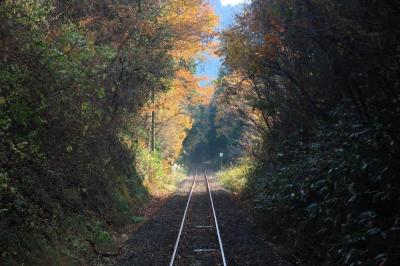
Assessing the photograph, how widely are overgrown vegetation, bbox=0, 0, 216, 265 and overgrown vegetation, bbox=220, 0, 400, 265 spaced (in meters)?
4.40

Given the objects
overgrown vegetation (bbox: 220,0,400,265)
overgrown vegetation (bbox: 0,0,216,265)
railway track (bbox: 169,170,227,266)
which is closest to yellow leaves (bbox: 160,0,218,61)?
overgrown vegetation (bbox: 0,0,216,265)

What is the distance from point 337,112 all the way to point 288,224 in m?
3.14

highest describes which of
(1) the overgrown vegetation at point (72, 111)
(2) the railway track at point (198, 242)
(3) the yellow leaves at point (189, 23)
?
(3) the yellow leaves at point (189, 23)

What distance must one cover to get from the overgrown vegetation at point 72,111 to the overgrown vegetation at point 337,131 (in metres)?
4.40

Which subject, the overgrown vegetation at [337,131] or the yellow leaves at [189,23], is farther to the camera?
the yellow leaves at [189,23]

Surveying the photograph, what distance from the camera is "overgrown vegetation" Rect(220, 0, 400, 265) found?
8156 mm

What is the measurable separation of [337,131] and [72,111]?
263 inches

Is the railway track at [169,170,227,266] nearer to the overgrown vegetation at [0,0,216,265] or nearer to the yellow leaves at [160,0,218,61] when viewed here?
the overgrown vegetation at [0,0,216,265]

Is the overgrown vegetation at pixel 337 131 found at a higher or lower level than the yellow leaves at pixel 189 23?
lower

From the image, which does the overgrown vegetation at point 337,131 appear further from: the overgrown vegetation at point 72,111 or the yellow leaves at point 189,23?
the overgrown vegetation at point 72,111

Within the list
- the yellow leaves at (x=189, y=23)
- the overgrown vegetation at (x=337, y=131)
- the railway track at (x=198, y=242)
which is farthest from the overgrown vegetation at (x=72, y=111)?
the overgrown vegetation at (x=337, y=131)

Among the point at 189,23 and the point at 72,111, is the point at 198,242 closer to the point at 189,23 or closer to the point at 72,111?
the point at 72,111

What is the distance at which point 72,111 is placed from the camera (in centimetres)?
1263

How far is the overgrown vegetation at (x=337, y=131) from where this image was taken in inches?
321
